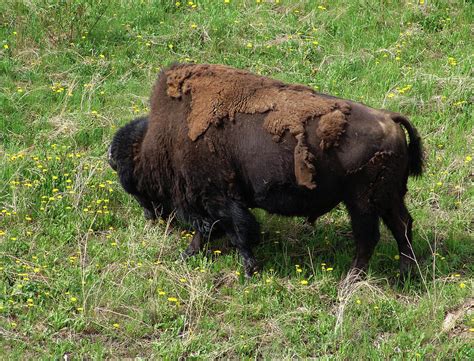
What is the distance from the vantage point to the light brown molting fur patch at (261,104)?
7.22m

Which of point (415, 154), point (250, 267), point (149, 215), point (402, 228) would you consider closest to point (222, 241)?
point (250, 267)

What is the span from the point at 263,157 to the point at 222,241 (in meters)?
1.27

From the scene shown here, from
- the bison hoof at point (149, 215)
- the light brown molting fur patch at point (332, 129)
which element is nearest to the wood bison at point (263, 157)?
the light brown molting fur patch at point (332, 129)

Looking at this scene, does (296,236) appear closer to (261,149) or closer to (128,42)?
(261,149)

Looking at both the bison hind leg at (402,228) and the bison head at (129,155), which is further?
the bison head at (129,155)

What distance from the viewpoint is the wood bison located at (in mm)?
7211

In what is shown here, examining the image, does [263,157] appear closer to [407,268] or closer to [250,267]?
[250,267]

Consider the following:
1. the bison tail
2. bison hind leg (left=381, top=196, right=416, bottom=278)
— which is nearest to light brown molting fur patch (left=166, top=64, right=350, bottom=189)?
the bison tail

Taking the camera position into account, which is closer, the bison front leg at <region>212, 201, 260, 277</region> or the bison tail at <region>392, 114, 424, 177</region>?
the bison tail at <region>392, 114, 424, 177</region>

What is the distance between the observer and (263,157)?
7.44m

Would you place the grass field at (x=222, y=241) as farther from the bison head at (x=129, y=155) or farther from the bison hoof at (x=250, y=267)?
the bison head at (x=129, y=155)

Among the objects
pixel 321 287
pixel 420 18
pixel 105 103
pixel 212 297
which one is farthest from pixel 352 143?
pixel 420 18

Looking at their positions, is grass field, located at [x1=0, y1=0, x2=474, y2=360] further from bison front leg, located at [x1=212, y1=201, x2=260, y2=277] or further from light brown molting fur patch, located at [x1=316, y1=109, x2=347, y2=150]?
light brown molting fur patch, located at [x1=316, y1=109, x2=347, y2=150]

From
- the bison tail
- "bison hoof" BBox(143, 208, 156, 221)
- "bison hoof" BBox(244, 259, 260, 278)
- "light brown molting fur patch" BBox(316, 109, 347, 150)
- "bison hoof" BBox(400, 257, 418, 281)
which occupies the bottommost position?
"bison hoof" BBox(400, 257, 418, 281)
